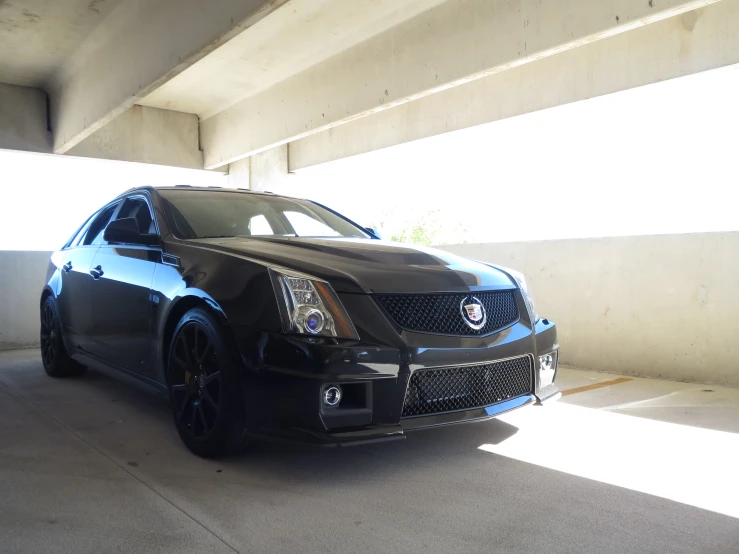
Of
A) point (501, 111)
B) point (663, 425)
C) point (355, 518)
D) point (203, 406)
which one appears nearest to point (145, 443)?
point (203, 406)

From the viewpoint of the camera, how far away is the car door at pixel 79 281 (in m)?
4.55

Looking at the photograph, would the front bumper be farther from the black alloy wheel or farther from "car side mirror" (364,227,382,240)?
"car side mirror" (364,227,382,240)

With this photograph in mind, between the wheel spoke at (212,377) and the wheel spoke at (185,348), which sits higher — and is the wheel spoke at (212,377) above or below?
below

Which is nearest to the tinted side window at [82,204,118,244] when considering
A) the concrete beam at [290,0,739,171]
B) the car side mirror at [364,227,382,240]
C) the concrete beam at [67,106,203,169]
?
the car side mirror at [364,227,382,240]

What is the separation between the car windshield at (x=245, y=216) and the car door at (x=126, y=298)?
0.18 metres

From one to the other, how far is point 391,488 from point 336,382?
567mm

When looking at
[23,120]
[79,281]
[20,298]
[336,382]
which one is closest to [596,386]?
[336,382]

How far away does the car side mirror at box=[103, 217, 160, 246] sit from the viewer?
11.9 ft

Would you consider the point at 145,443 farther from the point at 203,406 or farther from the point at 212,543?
the point at 212,543

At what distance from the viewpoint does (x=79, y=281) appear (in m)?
4.66

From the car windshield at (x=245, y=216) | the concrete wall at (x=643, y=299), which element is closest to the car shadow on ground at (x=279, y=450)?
the car windshield at (x=245, y=216)

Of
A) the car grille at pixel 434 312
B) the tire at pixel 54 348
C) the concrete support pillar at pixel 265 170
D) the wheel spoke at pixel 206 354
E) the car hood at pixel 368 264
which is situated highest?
the concrete support pillar at pixel 265 170

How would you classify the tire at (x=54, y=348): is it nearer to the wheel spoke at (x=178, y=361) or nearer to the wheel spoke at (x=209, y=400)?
the wheel spoke at (x=178, y=361)

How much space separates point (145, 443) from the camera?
Answer: 3480 mm
